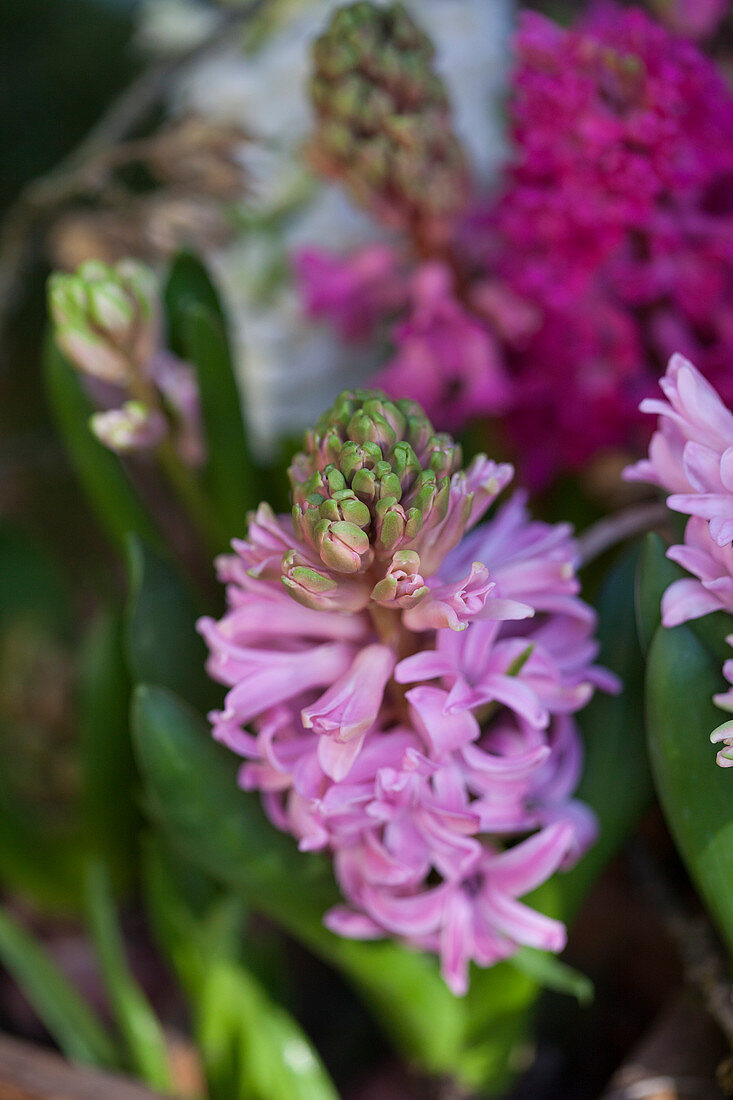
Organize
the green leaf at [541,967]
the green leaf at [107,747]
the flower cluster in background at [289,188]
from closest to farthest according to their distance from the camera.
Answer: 1. the green leaf at [541,967]
2. the green leaf at [107,747]
3. the flower cluster in background at [289,188]

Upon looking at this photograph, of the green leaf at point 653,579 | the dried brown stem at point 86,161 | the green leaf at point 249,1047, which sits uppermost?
the dried brown stem at point 86,161

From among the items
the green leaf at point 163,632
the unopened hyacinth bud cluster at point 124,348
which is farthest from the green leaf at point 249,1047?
the unopened hyacinth bud cluster at point 124,348

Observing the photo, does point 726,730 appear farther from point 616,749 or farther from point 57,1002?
point 57,1002

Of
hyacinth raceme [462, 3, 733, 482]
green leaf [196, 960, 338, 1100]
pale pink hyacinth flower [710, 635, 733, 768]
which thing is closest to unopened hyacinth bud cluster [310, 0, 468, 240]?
hyacinth raceme [462, 3, 733, 482]

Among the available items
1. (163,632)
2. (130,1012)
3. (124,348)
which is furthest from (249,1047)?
(124,348)

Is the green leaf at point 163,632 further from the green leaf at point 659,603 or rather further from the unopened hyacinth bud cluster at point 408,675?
the green leaf at point 659,603

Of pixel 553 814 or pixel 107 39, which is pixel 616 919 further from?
pixel 107 39

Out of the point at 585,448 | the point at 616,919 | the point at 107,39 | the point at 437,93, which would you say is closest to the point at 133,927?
the point at 616,919
